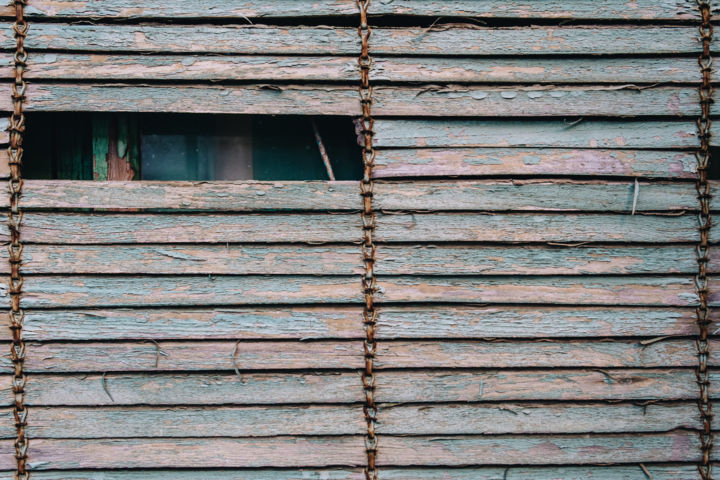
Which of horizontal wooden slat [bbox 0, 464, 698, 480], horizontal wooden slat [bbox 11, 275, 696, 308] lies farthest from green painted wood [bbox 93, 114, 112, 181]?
horizontal wooden slat [bbox 0, 464, 698, 480]

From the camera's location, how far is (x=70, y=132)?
7.71 feet

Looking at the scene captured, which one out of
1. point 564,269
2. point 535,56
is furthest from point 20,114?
point 564,269

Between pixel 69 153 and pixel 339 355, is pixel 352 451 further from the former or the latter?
pixel 69 153

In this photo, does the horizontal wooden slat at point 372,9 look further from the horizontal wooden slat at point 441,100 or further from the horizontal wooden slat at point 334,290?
the horizontal wooden slat at point 334,290

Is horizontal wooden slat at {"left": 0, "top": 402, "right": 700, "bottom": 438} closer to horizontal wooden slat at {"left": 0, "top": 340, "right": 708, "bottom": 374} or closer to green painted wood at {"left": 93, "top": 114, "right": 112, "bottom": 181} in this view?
horizontal wooden slat at {"left": 0, "top": 340, "right": 708, "bottom": 374}

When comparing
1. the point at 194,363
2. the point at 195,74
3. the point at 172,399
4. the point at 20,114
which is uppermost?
the point at 195,74

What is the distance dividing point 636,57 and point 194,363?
105 inches

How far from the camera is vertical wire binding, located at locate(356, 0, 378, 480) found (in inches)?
83.7

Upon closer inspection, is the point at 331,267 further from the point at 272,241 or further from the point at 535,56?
the point at 535,56

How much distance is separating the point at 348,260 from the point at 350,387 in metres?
0.62

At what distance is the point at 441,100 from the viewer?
2189mm

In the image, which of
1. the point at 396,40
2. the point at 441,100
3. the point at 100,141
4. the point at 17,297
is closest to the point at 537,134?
the point at 441,100

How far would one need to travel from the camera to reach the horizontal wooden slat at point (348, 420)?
6.86 feet

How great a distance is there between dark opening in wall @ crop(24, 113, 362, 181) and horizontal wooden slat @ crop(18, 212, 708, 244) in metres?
0.34
